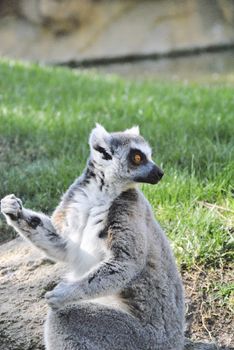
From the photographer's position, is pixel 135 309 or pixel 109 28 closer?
pixel 135 309

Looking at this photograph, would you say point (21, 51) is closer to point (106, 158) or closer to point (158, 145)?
point (158, 145)

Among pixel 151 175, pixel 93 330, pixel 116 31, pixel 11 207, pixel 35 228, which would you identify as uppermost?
pixel 151 175

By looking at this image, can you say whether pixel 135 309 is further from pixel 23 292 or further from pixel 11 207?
pixel 23 292

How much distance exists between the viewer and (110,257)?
347 cm

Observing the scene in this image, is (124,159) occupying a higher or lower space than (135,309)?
higher

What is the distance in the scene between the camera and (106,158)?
3760 mm

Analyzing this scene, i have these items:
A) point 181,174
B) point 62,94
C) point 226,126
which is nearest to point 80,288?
point 181,174

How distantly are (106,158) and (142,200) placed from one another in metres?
0.28

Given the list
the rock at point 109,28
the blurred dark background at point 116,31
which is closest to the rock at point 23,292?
the blurred dark background at point 116,31

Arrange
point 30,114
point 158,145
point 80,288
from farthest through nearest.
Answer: point 30,114 < point 158,145 < point 80,288

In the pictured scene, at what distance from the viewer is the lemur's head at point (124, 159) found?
12.0 feet

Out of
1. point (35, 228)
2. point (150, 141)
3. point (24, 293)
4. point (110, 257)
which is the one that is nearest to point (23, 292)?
point (24, 293)

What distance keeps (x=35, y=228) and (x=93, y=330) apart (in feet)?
2.09

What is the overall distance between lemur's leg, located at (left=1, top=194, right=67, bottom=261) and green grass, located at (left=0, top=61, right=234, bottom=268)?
3.68 feet
